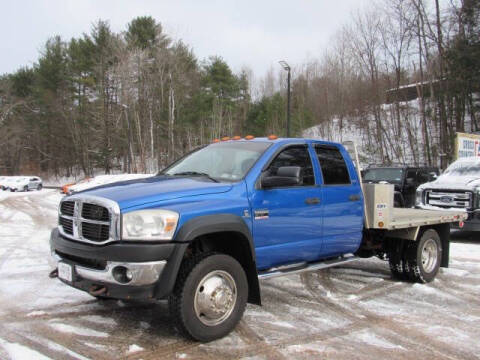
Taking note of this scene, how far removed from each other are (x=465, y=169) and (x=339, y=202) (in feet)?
27.9

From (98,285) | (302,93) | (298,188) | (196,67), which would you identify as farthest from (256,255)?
(302,93)

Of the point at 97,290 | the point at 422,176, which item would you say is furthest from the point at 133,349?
the point at 422,176

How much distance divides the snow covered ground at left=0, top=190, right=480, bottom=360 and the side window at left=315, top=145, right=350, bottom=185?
1508mm

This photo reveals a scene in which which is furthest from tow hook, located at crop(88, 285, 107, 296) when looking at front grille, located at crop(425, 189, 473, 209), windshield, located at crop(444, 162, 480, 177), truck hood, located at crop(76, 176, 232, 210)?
windshield, located at crop(444, 162, 480, 177)

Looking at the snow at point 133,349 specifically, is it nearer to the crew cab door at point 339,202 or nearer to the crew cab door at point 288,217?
the crew cab door at point 288,217

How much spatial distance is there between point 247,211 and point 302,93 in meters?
48.7

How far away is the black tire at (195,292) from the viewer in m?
3.91

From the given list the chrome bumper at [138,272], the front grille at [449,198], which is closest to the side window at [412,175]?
the front grille at [449,198]

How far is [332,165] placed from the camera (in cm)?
557

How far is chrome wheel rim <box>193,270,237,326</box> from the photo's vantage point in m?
4.04

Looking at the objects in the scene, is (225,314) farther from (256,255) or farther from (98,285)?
(98,285)

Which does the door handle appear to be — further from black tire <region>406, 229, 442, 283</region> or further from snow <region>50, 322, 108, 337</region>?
snow <region>50, 322, 108, 337</region>

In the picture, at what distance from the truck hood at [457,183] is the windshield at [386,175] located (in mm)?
3657

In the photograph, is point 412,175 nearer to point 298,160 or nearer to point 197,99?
point 298,160
